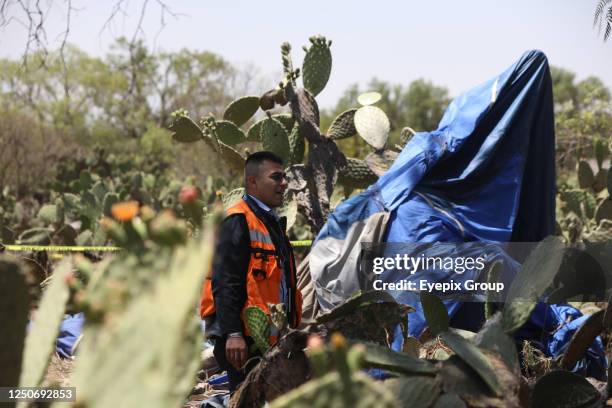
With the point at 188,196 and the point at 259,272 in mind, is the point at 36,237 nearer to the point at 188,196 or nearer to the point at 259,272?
the point at 259,272

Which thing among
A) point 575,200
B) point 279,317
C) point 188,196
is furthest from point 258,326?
point 575,200

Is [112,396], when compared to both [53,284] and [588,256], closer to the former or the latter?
[53,284]

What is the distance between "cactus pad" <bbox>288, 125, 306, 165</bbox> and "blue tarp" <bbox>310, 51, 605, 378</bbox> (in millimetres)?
1310

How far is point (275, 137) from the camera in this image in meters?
6.97

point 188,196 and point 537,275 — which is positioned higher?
point 188,196

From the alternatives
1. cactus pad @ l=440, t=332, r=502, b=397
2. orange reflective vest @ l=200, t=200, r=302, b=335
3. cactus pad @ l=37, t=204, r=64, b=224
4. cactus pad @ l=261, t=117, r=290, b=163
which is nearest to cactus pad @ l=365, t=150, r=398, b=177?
cactus pad @ l=261, t=117, r=290, b=163

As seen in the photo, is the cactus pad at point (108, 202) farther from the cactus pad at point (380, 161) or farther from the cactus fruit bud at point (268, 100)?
the cactus pad at point (380, 161)

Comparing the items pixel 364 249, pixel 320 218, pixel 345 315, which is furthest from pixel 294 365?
pixel 320 218

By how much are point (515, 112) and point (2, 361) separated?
446 cm

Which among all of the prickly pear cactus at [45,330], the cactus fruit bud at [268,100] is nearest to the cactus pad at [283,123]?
the cactus fruit bud at [268,100]

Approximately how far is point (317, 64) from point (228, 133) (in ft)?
3.25

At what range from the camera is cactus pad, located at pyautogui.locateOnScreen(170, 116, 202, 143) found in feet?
23.4

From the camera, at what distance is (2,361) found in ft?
6.81

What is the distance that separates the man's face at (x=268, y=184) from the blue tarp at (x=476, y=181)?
158 centimetres
